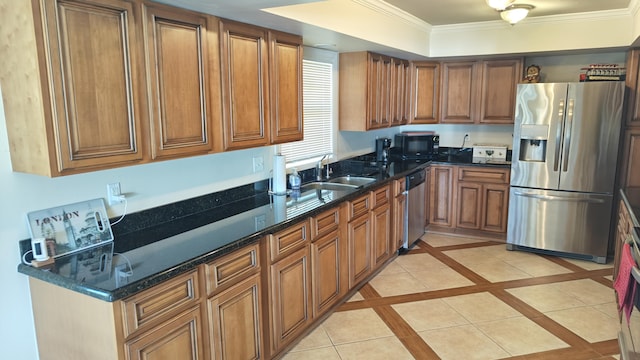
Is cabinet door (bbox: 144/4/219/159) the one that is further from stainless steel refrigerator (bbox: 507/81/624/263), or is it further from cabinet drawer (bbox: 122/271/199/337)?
stainless steel refrigerator (bbox: 507/81/624/263)

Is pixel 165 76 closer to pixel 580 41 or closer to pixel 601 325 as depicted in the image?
pixel 601 325

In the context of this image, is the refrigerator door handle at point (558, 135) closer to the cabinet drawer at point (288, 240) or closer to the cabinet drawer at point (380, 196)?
the cabinet drawer at point (380, 196)

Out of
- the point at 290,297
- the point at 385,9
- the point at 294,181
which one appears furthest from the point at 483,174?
the point at 290,297

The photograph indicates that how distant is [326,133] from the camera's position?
432cm

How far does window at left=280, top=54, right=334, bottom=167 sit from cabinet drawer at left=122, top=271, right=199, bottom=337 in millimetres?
1851

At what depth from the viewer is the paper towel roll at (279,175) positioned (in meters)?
3.35

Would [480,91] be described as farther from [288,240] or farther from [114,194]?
[114,194]

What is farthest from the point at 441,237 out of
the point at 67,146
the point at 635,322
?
the point at 67,146

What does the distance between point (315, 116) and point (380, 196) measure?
97 cm

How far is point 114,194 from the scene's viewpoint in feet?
7.49

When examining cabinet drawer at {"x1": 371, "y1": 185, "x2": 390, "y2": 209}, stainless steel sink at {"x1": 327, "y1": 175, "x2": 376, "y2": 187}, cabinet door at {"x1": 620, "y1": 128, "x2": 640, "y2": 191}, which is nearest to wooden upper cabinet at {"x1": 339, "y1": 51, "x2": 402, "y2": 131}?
stainless steel sink at {"x1": 327, "y1": 175, "x2": 376, "y2": 187}

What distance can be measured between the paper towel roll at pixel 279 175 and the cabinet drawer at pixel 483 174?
263 centimetres

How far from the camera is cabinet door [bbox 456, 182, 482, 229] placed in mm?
5137

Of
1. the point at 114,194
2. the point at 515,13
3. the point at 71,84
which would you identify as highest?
the point at 515,13
